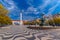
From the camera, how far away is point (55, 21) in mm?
60312

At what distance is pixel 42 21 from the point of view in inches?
1889

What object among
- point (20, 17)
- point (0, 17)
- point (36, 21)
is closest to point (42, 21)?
point (0, 17)

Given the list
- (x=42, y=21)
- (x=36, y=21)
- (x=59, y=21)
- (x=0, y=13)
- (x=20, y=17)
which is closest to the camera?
(x=42, y=21)

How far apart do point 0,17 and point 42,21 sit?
419 inches

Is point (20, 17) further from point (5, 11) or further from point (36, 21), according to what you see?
point (5, 11)

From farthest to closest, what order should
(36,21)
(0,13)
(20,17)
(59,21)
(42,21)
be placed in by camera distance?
(20,17), (36,21), (59,21), (0,13), (42,21)

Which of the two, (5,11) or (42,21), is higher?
(5,11)

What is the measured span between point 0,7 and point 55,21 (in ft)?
57.5

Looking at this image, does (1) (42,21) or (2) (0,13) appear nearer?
(1) (42,21)

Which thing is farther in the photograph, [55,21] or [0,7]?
[55,21]

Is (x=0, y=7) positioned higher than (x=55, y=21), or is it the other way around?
(x=0, y=7)

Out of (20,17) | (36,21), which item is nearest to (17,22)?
(20,17)

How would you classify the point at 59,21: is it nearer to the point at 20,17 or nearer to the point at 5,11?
the point at 5,11

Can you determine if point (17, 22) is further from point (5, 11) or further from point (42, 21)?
point (42, 21)
